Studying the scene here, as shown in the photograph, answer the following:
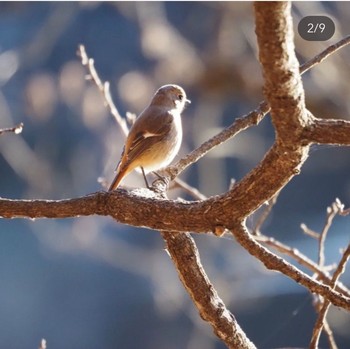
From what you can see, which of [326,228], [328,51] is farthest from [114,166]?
[328,51]

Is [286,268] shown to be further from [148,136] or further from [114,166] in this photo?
[114,166]

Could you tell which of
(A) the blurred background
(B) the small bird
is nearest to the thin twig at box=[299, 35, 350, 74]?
(B) the small bird

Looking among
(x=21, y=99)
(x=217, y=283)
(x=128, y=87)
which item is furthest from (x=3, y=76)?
→ (x=217, y=283)

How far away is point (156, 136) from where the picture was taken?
264cm

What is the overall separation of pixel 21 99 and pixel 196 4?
1.68 metres

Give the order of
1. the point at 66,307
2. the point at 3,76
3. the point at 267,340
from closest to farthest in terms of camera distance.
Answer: the point at 267,340 → the point at 3,76 → the point at 66,307

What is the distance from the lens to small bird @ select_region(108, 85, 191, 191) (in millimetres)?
2496

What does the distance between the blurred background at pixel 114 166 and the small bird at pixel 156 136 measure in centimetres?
236

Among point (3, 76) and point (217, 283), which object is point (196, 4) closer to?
point (3, 76)

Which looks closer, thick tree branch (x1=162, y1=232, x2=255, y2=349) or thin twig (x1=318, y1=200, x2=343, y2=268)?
thick tree branch (x1=162, y1=232, x2=255, y2=349)

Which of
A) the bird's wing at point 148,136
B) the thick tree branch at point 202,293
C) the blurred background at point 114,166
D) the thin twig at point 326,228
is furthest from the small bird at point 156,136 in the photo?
the blurred background at point 114,166

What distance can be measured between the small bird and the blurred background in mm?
2362

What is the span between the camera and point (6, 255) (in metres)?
6.13

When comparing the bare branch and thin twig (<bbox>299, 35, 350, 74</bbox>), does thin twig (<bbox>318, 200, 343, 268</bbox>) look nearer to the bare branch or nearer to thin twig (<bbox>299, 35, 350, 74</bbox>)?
thin twig (<bbox>299, 35, 350, 74</bbox>)
